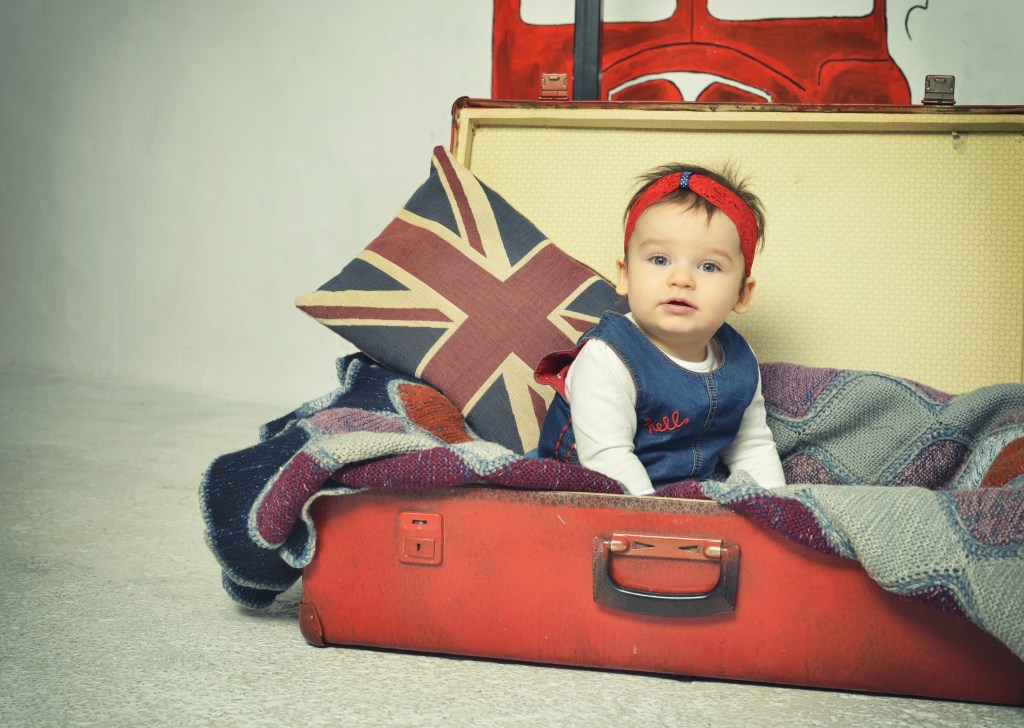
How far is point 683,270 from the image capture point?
3.61 ft

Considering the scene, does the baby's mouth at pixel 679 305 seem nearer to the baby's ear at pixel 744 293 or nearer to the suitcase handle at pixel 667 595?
the baby's ear at pixel 744 293

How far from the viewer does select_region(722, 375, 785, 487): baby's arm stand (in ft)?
4.07

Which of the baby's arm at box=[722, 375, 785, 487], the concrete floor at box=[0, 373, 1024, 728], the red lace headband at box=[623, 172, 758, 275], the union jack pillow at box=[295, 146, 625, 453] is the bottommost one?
the concrete floor at box=[0, 373, 1024, 728]

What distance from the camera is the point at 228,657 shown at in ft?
3.13

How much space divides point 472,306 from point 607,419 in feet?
1.18

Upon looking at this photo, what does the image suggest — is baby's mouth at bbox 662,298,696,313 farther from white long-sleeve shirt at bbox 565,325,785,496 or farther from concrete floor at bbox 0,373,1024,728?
concrete floor at bbox 0,373,1024,728

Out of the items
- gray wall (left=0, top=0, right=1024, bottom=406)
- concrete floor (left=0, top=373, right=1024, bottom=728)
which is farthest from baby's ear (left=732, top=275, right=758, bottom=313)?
gray wall (left=0, top=0, right=1024, bottom=406)

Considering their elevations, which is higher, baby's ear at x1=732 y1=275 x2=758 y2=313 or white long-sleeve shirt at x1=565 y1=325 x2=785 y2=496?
baby's ear at x1=732 y1=275 x2=758 y2=313

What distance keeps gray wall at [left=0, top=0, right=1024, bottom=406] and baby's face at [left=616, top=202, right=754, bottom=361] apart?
4.66 ft

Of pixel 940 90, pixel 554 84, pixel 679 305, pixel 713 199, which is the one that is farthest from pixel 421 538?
pixel 940 90

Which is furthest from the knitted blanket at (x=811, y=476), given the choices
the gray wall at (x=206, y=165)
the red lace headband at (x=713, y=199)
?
the gray wall at (x=206, y=165)

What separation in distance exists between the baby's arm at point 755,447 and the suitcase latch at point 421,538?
1.60ft

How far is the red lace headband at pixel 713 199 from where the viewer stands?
111cm

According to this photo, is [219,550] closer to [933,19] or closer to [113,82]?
[933,19]
